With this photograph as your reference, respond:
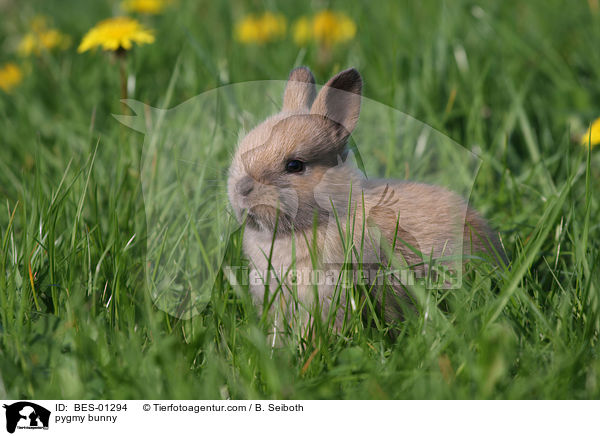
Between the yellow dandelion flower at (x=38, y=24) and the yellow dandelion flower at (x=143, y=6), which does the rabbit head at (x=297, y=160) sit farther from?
the yellow dandelion flower at (x=38, y=24)

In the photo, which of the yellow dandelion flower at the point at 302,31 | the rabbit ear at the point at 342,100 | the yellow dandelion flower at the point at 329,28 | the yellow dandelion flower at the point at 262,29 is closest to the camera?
the rabbit ear at the point at 342,100

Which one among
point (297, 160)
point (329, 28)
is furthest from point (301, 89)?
point (329, 28)

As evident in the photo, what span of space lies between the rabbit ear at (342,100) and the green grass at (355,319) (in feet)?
1.54

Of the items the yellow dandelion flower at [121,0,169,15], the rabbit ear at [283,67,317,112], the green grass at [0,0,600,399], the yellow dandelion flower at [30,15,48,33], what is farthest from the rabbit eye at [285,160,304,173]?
the yellow dandelion flower at [30,15,48,33]

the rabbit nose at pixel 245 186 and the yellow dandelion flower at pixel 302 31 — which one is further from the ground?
the yellow dandelion flower at pixel 302 31

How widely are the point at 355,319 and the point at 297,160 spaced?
654 mm

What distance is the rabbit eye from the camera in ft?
8.17

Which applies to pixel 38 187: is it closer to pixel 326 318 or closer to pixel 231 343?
pixel 231 343

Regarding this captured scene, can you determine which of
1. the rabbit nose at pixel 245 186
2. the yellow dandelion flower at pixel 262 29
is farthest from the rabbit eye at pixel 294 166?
the yellow dandelion flower at pixel 262 29

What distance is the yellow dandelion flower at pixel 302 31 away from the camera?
483 centimetres

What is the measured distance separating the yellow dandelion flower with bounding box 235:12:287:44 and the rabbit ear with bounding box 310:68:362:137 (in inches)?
104

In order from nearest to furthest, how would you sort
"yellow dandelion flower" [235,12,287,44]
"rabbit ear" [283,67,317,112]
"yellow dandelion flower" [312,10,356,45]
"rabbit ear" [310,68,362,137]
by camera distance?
"rabbit ear" [310,68,362,137] → "rabbit ear" [283,67,317,112] → "yellow dandelion flower" [312,10,356,45] → "yellow dandelion flower" [235,12,287,44]
